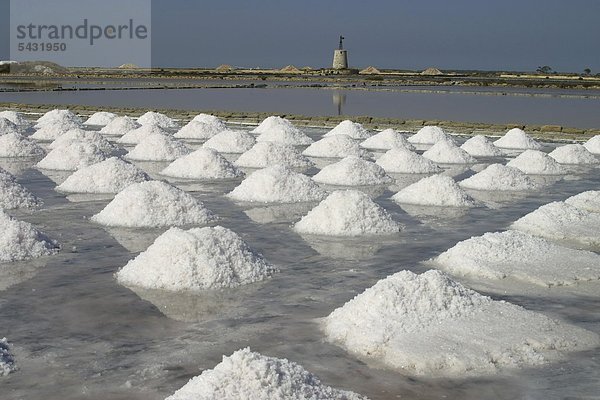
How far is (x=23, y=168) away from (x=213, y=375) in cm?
904

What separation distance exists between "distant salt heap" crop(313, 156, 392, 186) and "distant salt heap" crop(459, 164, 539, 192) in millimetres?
1121

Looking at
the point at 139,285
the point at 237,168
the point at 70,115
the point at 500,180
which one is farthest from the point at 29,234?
the point at 70,115

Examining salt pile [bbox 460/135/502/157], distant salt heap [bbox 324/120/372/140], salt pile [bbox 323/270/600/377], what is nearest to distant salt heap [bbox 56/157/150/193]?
salt pile [bbox 323/270/600/377]

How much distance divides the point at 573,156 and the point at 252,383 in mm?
11085

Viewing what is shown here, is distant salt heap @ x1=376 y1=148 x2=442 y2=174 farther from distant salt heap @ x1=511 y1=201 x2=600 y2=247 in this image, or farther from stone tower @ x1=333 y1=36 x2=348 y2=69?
stone tower @ x1=333 y1=36 x2=348 y2=69

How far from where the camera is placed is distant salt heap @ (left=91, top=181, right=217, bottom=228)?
782cm

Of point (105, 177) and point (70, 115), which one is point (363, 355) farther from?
point (70, 115)

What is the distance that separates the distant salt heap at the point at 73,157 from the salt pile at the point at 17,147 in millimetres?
1288

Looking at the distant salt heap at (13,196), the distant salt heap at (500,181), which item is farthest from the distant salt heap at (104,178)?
the distant salt heap at (500,181)

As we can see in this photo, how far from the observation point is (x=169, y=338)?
15.4ft

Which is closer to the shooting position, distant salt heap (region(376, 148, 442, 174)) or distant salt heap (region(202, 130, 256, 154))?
distant salt heap (region(376, 148, 442, 174))

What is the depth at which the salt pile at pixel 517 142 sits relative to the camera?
15.9 meters

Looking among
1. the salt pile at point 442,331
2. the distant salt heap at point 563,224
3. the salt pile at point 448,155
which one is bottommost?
the salt pile at point 442,331

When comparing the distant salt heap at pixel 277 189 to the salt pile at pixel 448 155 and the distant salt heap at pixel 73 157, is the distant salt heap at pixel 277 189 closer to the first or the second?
the distant salt heap at pixel 73 157
